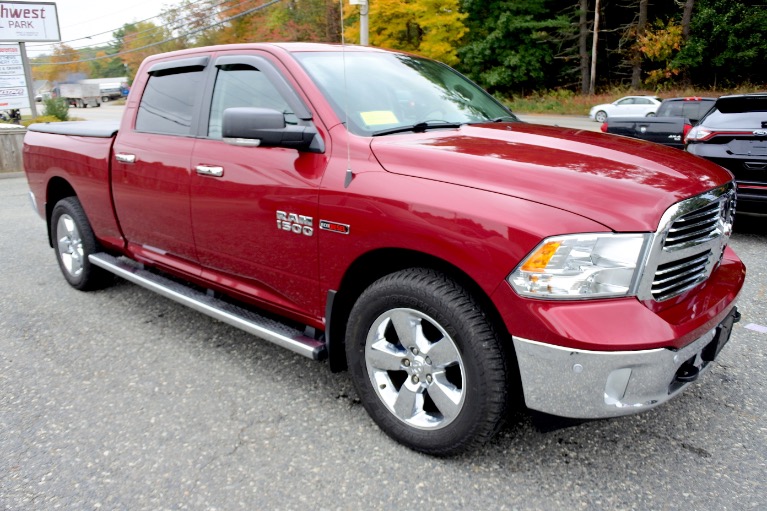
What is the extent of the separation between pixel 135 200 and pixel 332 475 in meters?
2.41

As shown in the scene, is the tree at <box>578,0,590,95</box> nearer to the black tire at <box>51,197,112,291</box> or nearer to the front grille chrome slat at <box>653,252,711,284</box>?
the black tire at <box>51,197,112,291</box>

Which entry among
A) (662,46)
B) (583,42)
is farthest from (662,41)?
(583,42)

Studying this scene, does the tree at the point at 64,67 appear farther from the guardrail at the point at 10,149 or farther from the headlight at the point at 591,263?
the headlight at the point at 591,263

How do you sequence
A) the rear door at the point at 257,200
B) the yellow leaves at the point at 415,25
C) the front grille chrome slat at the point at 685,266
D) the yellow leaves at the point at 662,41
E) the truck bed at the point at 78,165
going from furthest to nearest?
the yellow leaves at the point at 662,41, the yellow leaves at the point at 415,25, the truck bed at the point at 78,165, the rear door at the point at 257,200, the front grille chrome slat at the point at 685,266

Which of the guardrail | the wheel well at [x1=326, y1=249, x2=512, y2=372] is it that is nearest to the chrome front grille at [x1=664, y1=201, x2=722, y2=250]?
the wheel well at [x1=326, y1=249, x2=512, y2=372]

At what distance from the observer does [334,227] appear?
109 inches

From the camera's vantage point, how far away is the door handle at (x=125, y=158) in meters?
3.96

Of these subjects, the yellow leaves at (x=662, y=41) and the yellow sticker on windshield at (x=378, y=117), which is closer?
the yellow sticker on windshield at (x=378, y=117)

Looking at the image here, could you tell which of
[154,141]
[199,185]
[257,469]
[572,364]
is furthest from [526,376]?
[154,141]

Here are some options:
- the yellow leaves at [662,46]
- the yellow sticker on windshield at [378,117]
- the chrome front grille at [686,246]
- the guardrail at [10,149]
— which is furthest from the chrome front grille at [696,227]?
the yellow leaves at [662,46]

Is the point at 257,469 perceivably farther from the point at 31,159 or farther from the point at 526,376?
the point at 31,159

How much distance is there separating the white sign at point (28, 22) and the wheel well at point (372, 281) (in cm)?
1679

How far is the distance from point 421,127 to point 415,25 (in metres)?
34.9

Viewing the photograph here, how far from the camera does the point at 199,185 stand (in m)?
3.43
